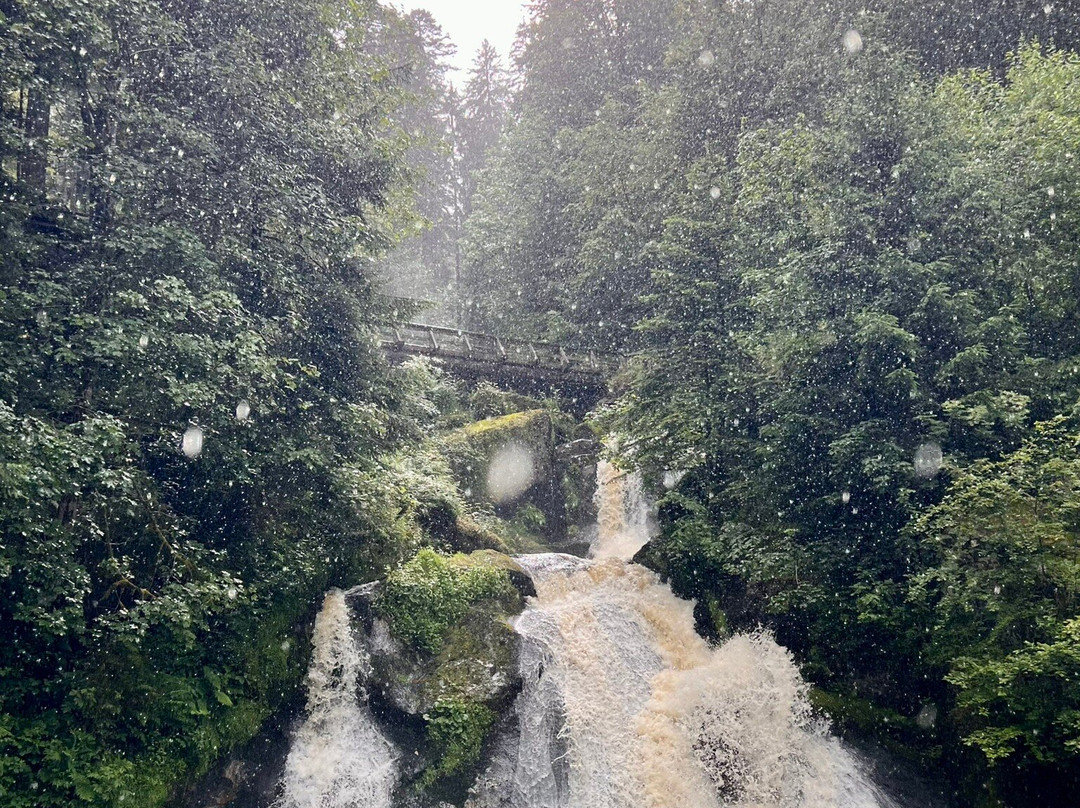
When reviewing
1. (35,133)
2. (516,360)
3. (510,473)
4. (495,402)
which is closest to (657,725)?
(510,473)

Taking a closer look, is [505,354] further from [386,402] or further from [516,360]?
[386,402]

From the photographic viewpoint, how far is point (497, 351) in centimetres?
2483

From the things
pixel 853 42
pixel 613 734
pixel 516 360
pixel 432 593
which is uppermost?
pixel 853 42

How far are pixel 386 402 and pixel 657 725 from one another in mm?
8162

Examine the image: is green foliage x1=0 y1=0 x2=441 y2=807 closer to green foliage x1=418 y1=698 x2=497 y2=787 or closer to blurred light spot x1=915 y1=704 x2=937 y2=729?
green foliage x1=418 y1=698 x2=497 y2=787

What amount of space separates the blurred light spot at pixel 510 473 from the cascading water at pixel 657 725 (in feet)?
19.2

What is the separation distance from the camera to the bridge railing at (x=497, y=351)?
78.5 feet

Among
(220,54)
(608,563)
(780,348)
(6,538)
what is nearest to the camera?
(6,538)

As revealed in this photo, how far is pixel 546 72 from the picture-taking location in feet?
119

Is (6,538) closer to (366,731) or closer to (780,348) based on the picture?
(366,731)

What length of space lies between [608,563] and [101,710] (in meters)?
10.3

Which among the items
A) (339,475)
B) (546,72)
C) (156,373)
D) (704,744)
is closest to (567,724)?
(704,744)

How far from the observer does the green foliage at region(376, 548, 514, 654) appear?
12.7 m

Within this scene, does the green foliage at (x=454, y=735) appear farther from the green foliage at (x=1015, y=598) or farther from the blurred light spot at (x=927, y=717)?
the green foliage at (x=1015, y=598)
